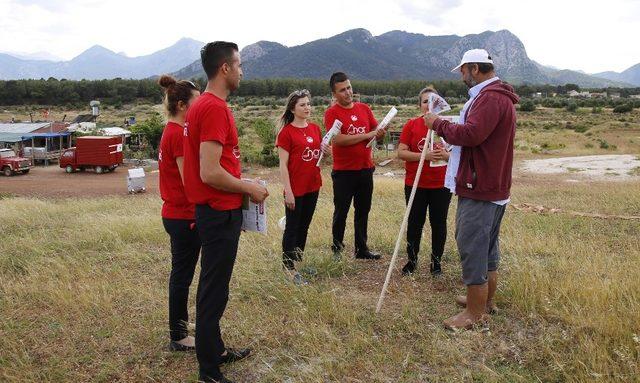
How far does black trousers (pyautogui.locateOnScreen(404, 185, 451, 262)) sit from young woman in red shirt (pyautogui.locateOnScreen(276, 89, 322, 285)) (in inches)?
39.7

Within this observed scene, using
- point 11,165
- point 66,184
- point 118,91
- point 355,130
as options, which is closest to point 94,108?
point 11,165

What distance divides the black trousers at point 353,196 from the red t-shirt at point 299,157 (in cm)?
54

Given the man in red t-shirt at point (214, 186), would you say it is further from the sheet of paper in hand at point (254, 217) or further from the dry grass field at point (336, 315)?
the dry grass field at point (336, 315)

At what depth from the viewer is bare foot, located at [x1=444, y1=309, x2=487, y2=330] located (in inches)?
138

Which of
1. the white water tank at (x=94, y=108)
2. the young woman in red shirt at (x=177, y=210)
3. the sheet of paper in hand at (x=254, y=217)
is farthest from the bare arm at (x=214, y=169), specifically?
the white water tank at (x=94, y=108)

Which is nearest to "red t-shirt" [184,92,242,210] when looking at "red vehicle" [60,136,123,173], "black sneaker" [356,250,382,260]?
"black sneaker" [356,250,382,260]

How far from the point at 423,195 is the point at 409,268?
29.0 inches

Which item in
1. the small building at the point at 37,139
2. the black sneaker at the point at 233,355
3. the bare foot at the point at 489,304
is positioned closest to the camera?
the black sneaker at the point at 233,355

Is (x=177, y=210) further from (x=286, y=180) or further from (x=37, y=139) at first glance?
(x=37, y=139)

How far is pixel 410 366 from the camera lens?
3.07 m

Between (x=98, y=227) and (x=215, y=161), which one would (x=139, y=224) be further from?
(x=215, y=161)

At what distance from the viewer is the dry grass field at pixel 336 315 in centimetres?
305

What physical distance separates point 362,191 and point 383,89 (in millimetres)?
93370

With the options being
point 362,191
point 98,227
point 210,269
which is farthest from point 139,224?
point 210,269
